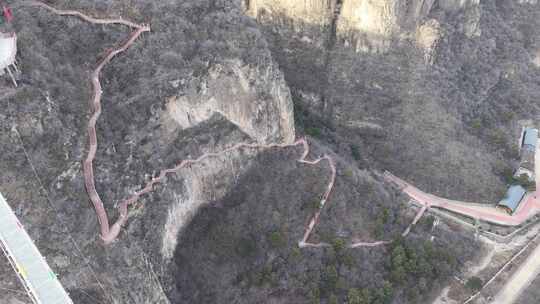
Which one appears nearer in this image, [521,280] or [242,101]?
[242,101]

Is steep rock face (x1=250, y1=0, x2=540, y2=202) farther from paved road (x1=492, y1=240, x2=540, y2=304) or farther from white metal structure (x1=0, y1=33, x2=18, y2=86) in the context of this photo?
white metal structure (x1=0, y1=33, x2=18, y2=86)

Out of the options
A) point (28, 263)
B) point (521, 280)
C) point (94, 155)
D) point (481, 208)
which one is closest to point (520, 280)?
point (521, 280)

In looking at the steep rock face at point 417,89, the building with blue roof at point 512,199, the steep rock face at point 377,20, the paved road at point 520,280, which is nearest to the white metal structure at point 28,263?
the steep rock face at point 417,89

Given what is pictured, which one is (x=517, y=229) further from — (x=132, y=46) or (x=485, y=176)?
(x=132, y=46)

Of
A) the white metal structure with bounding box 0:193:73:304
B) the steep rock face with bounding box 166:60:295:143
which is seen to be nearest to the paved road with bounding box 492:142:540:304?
the steep rock face with bounding box 166:60:295:143

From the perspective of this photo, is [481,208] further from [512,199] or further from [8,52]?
[8,52]

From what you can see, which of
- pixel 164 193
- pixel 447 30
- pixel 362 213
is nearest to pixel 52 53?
pixel 164 193
